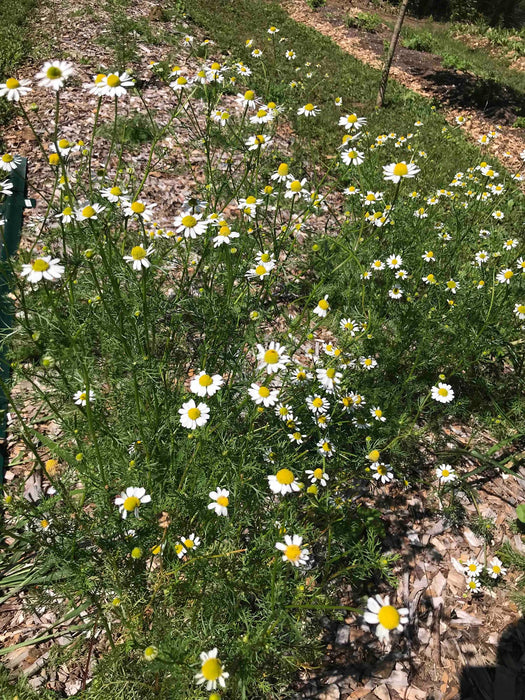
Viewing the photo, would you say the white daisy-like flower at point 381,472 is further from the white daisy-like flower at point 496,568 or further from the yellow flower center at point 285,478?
the yellow flower center at point 285,478

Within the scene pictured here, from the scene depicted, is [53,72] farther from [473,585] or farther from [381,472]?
[473,585]

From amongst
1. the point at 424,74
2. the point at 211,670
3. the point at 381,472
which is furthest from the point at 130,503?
the point at 424,74

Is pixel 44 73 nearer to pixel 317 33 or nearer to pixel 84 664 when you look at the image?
pixel 84 664

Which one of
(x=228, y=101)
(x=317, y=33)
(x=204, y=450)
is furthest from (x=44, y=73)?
(x=317, y=33)

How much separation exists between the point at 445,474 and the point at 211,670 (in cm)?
226

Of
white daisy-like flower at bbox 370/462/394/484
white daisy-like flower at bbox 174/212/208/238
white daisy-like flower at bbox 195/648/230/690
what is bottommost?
white daisy-like flower at bbox 370/462/394/484

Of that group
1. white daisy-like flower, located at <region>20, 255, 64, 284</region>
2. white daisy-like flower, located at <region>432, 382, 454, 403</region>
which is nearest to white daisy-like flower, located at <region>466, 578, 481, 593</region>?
white daisy-like flower, located at <region>432, 382, 454, 403</region>

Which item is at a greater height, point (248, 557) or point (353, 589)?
point (248, 557)

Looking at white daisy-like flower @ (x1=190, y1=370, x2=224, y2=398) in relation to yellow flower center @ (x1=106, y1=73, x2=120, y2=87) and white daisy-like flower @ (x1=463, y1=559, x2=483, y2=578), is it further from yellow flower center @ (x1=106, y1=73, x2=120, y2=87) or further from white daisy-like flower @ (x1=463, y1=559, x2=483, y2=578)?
white daisy-like flower @ (x1=463, y1=559, x2=483, y2=578)

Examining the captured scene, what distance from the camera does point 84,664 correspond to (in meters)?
2.22

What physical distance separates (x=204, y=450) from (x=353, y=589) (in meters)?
1.37

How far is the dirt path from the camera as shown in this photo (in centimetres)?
971

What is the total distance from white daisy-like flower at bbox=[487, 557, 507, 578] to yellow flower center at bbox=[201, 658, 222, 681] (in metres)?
2.16

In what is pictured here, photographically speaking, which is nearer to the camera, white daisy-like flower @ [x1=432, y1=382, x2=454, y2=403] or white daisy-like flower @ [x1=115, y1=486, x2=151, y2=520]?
white daisy-like flower @ [x1=115, y1=486, x2=151, y2=520]
